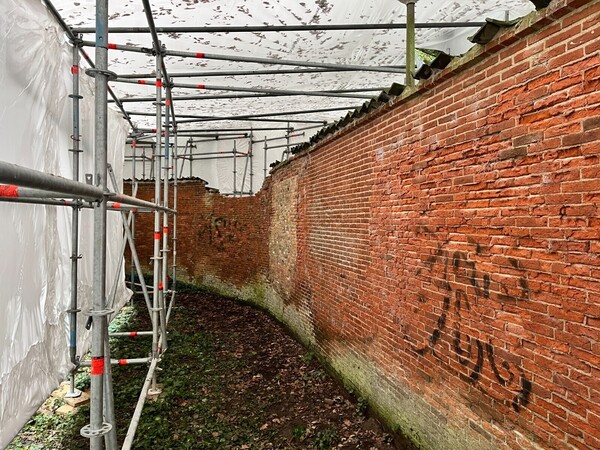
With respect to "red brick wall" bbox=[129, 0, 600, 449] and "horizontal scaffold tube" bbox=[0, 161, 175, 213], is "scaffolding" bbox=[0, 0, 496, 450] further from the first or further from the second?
"red brick wall" bbox=[129, 0, 600, 449]

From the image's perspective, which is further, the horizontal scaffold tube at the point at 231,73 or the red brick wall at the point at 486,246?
the horizontal scaffold tube at the point at 231,73

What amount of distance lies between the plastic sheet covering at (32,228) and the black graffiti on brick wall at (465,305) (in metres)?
3.43

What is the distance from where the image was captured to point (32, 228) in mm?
3631

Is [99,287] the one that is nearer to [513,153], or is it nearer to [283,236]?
[513,153]

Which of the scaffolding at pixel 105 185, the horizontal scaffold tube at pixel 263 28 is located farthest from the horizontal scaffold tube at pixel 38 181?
Answer: the horizontal scaffold tube at pixel 263 28

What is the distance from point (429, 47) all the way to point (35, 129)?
5.32 m

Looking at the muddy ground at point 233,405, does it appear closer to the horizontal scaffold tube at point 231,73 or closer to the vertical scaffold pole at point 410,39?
the vertical scaffold pole at point 410,39

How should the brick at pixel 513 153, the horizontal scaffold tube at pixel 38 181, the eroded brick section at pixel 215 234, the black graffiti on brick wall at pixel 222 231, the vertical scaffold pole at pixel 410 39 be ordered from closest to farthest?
the horizontal scaffold tube at pixel 38 181, the brick at pixel 513 153, the vertical scaffold pole at pixel 410 39, the eroded brick section at pixel 215 234, the black graffiti on brick wall at pixel 222 231

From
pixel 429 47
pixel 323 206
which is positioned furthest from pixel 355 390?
pixel 429 47

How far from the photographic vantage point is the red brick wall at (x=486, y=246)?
2221 millimetres

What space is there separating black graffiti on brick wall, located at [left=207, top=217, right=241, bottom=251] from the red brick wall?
715cm

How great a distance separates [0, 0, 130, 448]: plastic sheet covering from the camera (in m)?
3.14

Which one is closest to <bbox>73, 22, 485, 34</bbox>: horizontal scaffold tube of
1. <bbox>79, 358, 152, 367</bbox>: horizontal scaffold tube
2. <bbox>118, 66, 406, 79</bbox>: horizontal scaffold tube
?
<bbox>118, 66, 406, 79</bbox>: horizontal scaffold tube

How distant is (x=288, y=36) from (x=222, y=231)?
8.09 metres
